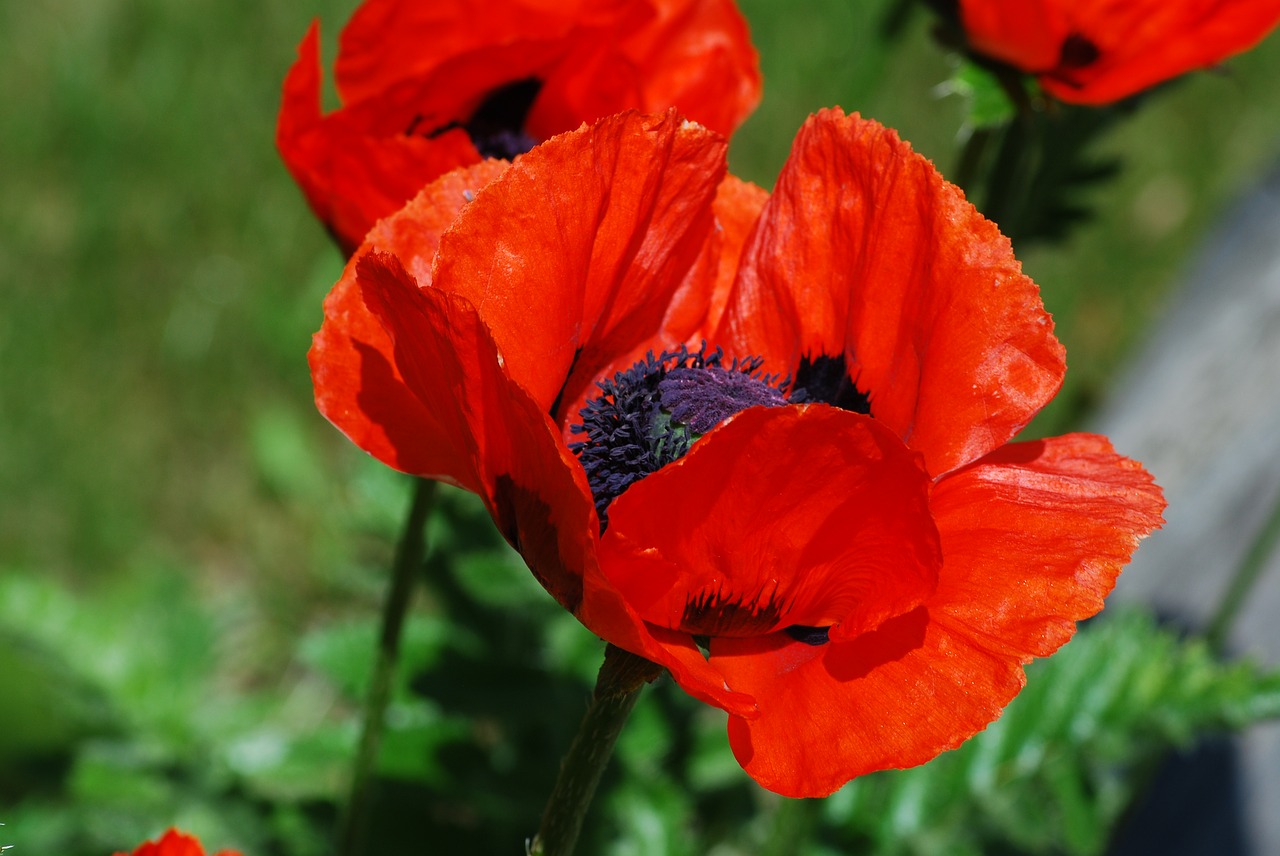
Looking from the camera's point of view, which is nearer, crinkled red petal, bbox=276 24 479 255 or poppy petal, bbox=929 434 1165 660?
poppy petal, bbox=929 434 1165 660

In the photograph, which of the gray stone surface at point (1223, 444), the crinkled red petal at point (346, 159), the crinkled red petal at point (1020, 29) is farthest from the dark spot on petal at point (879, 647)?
the gray stone surface at point (1223, 444)

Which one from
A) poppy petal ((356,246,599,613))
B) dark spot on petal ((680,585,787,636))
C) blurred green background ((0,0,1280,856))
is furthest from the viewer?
blurred green background ((0,0,1280,856))

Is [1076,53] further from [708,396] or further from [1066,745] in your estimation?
[1066,745]

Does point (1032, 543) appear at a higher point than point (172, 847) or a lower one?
higher

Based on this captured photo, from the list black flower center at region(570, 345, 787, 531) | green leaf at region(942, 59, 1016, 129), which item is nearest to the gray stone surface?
green leaf at region(942, 59, 1016, 129)

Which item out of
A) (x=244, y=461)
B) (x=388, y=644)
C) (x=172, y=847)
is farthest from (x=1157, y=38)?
(x=244, y=461)

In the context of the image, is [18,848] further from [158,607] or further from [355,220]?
→ [355,220]

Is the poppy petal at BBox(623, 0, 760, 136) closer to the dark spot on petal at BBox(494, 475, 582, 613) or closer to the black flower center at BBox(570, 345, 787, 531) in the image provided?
the black flower center at BBox(570, 345, 787, 531)
